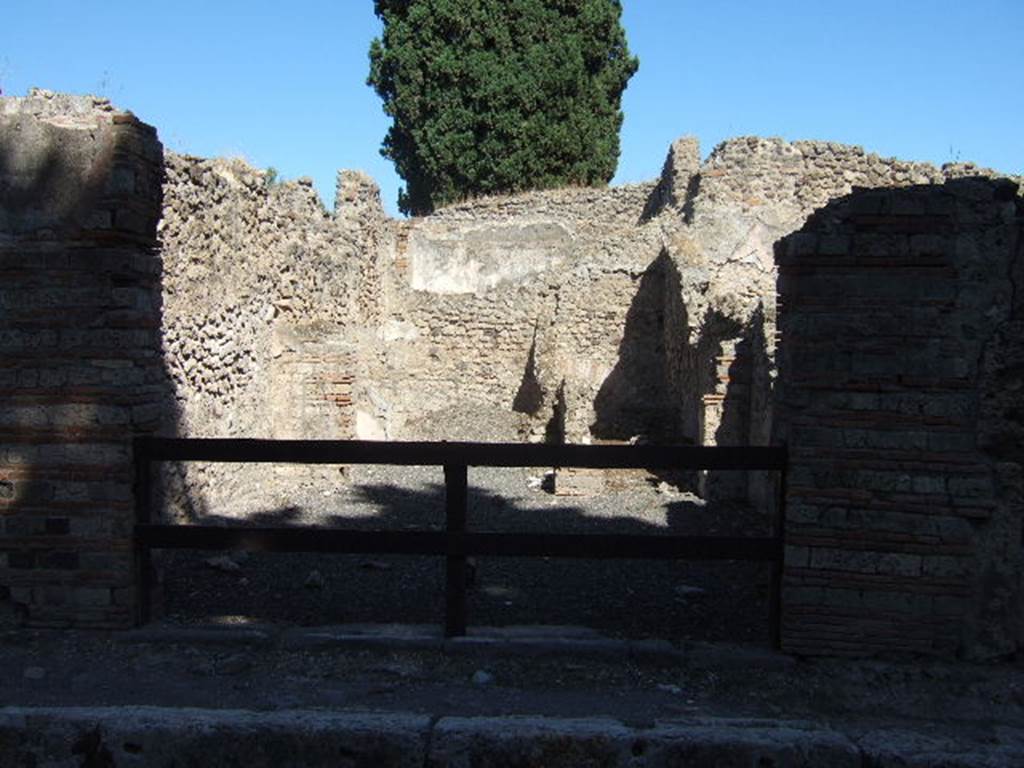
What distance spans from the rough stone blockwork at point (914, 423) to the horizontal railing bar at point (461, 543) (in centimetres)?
39

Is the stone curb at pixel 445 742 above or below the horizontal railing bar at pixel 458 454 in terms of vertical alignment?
below

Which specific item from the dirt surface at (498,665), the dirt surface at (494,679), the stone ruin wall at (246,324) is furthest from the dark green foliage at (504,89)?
the dirt surface at (494,679)

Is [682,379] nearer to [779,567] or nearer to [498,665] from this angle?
[779,567]

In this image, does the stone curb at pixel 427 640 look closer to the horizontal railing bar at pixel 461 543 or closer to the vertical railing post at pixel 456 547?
the vertical railing post at pixel 456 547

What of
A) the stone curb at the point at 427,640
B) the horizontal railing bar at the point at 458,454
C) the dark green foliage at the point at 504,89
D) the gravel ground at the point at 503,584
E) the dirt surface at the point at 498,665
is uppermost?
the dark green foliage at the point at 504,89

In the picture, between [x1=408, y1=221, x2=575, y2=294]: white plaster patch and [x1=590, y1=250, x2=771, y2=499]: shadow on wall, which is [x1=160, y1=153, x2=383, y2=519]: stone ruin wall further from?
[x1=408, y1=221, x2=575, y2=294]: white plaster patch

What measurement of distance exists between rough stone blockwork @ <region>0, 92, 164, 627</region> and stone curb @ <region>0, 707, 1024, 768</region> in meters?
0.83

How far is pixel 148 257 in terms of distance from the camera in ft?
13.6

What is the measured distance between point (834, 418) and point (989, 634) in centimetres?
116

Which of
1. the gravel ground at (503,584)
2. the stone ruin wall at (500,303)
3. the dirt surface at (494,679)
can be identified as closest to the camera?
the dirt surface at (494,679)

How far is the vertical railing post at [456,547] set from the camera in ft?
12.9

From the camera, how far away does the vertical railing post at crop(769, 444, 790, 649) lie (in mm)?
3869

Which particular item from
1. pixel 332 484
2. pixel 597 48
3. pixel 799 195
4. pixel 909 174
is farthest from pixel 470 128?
pixel 332 484

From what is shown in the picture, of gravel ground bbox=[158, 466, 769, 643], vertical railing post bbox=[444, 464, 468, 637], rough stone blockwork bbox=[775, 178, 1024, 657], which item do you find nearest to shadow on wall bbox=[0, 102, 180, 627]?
gravel ground bbox=[158, 466, 769, 643]
